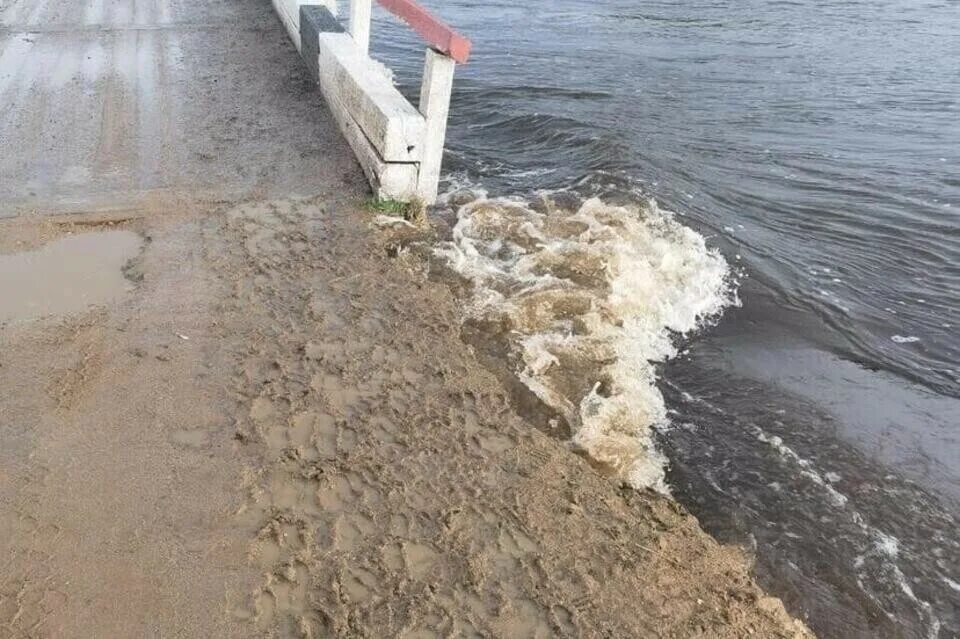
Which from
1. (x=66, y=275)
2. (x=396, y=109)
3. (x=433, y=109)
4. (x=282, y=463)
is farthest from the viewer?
(x=396, y=109)

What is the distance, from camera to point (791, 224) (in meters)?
7.88

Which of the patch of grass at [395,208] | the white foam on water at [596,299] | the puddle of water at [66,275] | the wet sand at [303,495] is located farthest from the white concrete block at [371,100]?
the puddle of water at [66,275]

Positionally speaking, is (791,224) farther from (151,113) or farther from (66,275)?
(151,113)

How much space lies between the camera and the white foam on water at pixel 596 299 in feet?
15.1

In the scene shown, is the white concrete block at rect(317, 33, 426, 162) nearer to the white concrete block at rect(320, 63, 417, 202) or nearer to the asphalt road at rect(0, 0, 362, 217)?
the white concrete block at rect(320, 63, 417, 202)

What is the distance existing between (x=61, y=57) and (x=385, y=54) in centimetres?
516

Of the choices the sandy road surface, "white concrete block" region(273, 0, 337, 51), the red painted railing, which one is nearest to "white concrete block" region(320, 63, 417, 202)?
the sandy road surface

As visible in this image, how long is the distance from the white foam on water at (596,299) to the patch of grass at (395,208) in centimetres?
43

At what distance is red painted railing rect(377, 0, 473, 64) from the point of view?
5.83 metres

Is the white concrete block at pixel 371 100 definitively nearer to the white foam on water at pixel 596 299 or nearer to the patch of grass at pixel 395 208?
the patch of grass at pixel 395 208

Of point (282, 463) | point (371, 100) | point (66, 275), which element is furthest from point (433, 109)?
point (282, 463)

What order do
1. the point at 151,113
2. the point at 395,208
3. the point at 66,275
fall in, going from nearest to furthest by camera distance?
the point at 66,275, the point at 395,208, the point at 151,113

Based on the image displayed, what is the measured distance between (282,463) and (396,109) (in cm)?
371

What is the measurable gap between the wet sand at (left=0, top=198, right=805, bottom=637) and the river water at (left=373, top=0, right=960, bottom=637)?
0.73 meters
